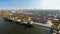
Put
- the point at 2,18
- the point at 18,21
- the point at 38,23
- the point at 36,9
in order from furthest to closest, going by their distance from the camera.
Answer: the point at 2,18
the point at 18,21
the point at 38,23
the point at 36,9

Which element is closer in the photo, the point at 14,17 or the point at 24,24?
the point at 24,24

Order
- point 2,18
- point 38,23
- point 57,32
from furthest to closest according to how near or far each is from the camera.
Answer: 1. point 2,18
2. point 38,23
3. point 57,32

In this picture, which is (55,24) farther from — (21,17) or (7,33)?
(21,17)

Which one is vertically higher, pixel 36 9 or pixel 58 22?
pixel 36 9

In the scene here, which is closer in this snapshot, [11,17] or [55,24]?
[55,24]

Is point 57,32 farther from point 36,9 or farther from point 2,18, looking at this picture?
point 2,18

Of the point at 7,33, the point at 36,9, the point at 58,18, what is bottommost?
the point at 7,33

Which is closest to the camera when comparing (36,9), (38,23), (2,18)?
(36,9)

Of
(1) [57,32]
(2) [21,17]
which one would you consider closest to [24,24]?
(2) [21,17]

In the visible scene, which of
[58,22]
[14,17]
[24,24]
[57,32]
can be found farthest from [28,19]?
[57,32]
